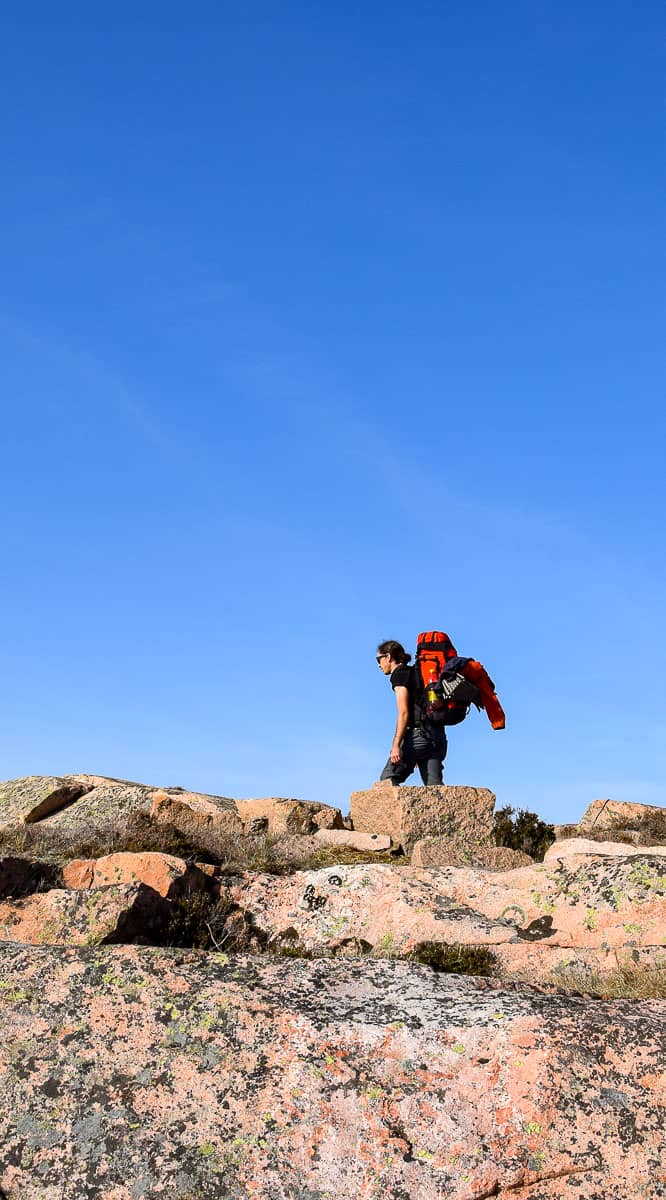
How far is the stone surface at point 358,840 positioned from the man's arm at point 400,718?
188cm

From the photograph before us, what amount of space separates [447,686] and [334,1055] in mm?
9121

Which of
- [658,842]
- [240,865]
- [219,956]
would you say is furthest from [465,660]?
[219,956]

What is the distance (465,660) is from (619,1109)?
379 inches

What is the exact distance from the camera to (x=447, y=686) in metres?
14.1

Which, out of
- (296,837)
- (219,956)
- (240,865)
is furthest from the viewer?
(296,837)

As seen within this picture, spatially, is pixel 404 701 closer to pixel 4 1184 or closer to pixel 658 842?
pixel 658 842

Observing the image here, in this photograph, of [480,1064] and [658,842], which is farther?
[658,842]

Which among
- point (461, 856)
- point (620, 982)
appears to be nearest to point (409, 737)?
point (461, 856)

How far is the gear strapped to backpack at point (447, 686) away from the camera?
14078 mm

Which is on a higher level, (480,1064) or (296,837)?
(296,837)

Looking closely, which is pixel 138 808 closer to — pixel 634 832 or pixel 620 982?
pixel 634 832

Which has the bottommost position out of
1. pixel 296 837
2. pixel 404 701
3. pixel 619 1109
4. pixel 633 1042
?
pixel 619 1109

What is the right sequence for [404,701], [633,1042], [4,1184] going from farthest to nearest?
[404,701] < [633,1042] < [4,1184]

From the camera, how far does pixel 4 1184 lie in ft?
15.9
